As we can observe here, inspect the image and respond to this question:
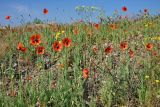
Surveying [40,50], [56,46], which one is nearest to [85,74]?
[56,46]

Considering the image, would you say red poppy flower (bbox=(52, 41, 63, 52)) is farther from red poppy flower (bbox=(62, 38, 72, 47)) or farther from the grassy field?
red poppy flower (bbox=(62, 38, 72, 47))

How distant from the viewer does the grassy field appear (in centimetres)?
544

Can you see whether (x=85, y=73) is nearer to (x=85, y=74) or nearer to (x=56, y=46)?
(x=85, y=74)

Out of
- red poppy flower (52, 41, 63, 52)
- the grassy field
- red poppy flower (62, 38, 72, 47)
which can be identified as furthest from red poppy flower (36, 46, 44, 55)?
red poppy flower (62, 38, 72, 47)

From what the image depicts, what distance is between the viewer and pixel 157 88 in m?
5.64

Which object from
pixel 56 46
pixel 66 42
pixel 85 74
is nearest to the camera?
pixel 85 74

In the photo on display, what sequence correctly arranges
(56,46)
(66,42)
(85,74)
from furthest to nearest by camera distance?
1. (66,42)
2. (56,46)
3. (85,74)

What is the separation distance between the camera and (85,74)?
212 inches

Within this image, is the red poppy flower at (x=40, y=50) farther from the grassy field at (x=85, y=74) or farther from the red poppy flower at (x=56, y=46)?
the red poppy flower at (x=56, y=46)

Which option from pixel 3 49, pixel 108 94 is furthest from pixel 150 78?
pixel 3 49

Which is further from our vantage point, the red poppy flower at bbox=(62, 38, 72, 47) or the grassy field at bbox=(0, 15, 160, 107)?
the red poppy flower at bbox=(62, 38, 72, 47)

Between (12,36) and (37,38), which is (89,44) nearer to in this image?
(37,38)

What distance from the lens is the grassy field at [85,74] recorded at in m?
5.44

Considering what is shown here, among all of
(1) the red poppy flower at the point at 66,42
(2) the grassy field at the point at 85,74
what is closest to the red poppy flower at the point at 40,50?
(2) the grassy field at the point at 85,74
